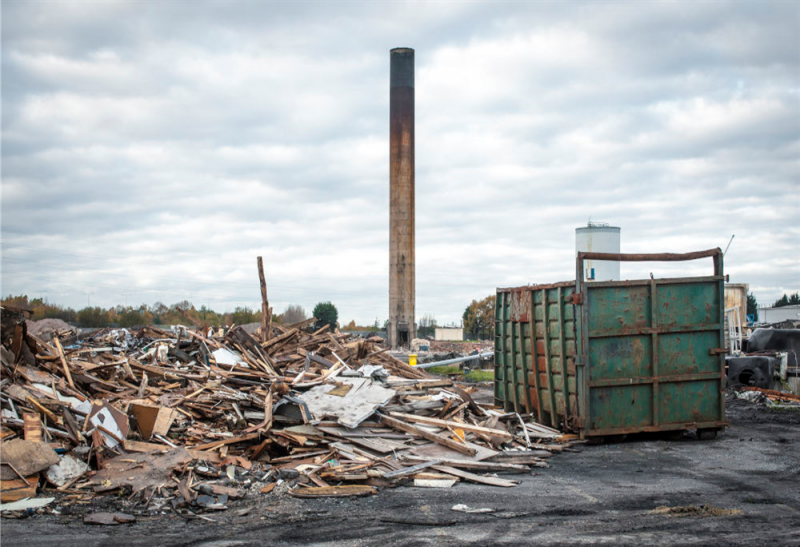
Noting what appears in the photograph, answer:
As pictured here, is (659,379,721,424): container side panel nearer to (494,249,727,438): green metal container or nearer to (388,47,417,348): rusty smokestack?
(494,249,727,438): green metal container

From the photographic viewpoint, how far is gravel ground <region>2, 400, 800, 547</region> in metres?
6.11

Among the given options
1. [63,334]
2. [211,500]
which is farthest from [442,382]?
[63,334]

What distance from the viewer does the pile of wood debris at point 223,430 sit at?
316 inches

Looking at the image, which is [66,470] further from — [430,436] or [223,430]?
[430,436]

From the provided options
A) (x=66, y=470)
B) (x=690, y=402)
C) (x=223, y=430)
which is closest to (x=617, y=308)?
(x=690, y=402)

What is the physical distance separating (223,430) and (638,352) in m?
6.36

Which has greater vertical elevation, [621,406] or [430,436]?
[621,406]

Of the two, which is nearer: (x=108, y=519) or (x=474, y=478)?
(x=108, y=519)

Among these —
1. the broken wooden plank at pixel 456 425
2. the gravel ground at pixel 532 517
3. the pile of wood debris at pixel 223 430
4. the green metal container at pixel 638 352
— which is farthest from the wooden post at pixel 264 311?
the gravel ground at pixel 532 517

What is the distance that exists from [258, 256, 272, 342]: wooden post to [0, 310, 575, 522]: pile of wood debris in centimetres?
236

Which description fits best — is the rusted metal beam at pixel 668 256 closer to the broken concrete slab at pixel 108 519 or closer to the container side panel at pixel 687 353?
the container side panel at pixel 687 353

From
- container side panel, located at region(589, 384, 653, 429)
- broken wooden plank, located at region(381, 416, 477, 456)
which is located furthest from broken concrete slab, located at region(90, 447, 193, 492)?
container side panel, located at region(589, 384, 653, 429)

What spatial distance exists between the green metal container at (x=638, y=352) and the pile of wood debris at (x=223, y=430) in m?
0.90

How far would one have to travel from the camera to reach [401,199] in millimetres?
36062
